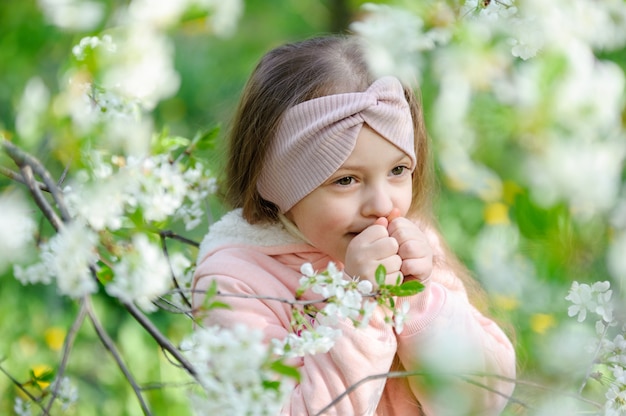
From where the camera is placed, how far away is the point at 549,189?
63 centimetres

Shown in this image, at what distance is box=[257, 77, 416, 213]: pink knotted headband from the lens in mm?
1396

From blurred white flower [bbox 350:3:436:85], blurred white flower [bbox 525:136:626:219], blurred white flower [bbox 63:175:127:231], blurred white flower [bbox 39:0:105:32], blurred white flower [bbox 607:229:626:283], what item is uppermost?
blurred white flower [bbox 350:3:436:85]

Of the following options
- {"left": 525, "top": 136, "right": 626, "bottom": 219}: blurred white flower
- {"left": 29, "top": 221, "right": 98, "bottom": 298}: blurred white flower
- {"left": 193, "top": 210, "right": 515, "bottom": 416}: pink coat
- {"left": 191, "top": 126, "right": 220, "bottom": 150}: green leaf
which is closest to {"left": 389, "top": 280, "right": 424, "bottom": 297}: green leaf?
{"left": 193, "top": 210, "right": 515, "bottom": 416}: pink coat

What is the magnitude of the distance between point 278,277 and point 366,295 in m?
0.38

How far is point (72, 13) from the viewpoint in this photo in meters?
1.12

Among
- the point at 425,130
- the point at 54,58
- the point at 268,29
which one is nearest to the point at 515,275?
Answer: the point at 425,130

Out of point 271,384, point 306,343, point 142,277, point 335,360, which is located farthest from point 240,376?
point 335,360

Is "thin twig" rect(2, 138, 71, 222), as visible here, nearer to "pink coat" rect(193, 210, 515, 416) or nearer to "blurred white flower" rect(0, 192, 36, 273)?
"blurred white flower" rect(0, 192, 36, 273)

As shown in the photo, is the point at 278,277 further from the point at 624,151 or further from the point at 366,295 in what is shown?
the point at 624,151

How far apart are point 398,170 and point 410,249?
0.48ft

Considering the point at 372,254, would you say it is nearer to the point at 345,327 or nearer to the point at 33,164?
the point at 345,327

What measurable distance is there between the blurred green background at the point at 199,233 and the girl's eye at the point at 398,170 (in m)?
0.13

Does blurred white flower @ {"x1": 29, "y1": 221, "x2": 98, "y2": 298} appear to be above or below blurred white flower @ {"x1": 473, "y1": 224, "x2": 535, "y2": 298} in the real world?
below

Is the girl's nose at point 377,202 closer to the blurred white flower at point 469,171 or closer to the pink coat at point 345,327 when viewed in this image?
the pink coat at point 345,327
